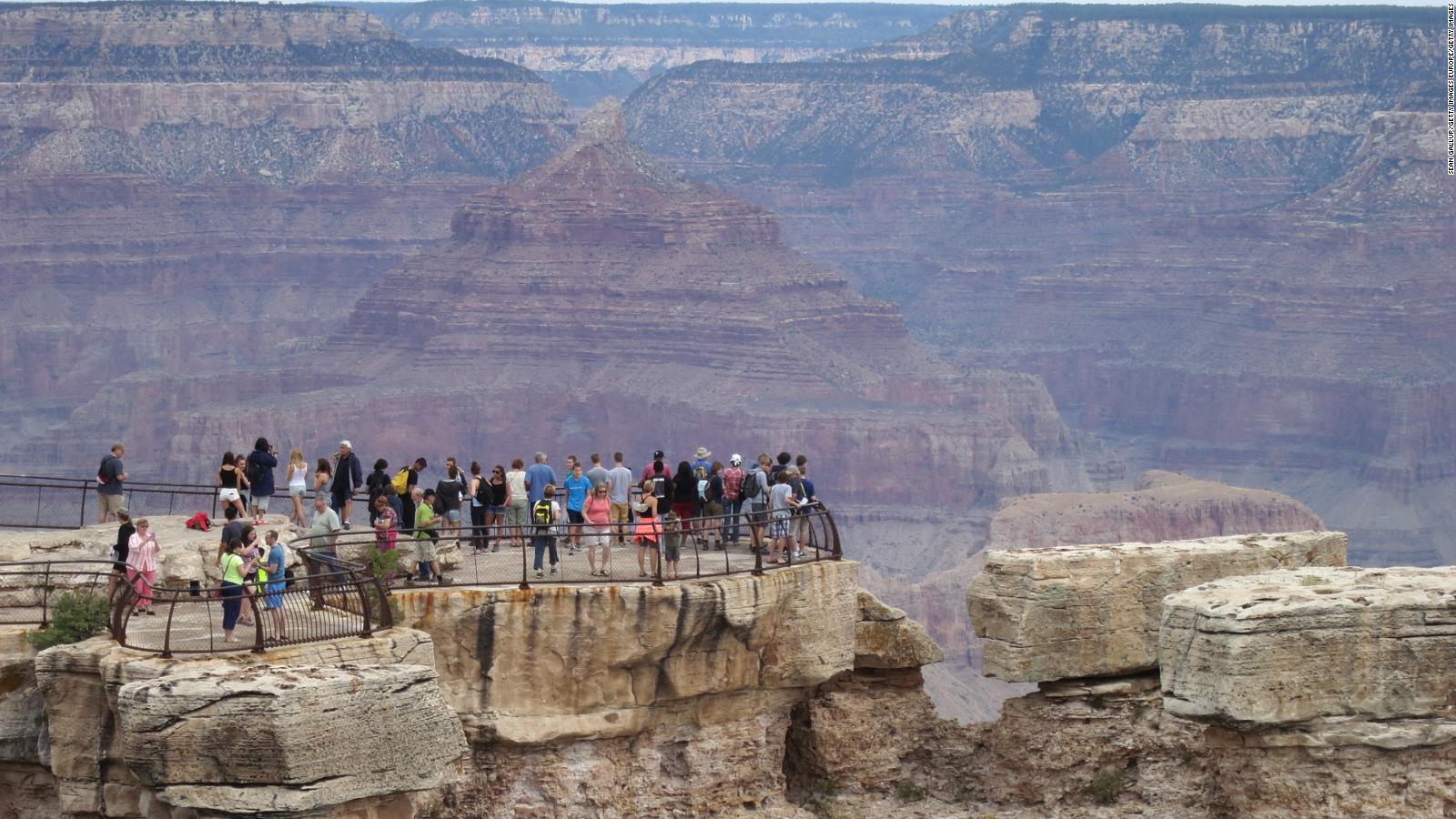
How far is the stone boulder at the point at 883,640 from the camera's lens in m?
39.3

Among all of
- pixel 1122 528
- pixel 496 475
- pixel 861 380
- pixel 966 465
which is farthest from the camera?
pixel 861 380

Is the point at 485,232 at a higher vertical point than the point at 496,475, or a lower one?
higher

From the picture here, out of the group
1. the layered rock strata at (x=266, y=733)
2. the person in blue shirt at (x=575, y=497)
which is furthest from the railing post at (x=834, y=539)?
the layered rock strata at (x=266, y=733)

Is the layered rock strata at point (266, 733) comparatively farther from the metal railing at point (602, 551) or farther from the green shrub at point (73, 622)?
the metal railing at point (602, 551)

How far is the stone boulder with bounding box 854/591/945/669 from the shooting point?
39.3 m

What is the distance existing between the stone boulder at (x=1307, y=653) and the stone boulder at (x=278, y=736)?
7.98 m

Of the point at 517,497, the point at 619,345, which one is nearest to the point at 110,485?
the point at 517,497

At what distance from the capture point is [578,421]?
568 feet

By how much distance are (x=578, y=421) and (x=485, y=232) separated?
15.3 meters

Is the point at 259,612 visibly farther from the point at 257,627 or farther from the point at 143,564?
the point at 143,564

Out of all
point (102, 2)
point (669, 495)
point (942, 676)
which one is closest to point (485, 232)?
point (102, 2)

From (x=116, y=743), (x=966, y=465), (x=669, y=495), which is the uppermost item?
(x=966, y=465)

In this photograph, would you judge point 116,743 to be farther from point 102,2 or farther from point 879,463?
point 102,2

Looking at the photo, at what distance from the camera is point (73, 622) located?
33.2 meters
